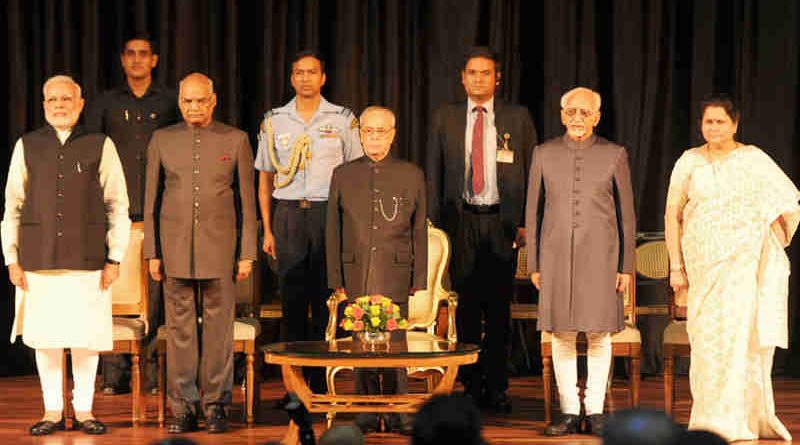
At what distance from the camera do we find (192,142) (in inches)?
231

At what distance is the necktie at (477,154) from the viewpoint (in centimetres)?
647

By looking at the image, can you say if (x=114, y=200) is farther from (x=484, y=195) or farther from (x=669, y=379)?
(x=669, y=379)

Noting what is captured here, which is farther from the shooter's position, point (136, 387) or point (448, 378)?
point (136, 387)

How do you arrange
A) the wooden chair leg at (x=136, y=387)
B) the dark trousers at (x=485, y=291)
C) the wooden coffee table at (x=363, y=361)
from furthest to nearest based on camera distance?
1. the dark trousers at (x=485, y=291)
2. the wooden chair leg at (x=136, y=387)
3. the wooden coffee table at (x=363, y=361)

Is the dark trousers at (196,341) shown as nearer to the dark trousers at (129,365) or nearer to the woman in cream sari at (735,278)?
the dark trousers at (129,365)

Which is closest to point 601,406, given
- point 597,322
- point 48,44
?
point 597,322

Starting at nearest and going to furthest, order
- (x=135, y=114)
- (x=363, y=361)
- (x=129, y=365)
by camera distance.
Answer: (x=363, y=361) < (x=135, y=114) < (x=129, y=365)

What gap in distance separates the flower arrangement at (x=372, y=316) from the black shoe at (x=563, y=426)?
2.90 feet

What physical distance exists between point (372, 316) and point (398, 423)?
62cm

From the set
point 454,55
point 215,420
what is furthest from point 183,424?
point 454,55

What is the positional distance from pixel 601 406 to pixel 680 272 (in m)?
0.68

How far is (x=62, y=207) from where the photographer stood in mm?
5773

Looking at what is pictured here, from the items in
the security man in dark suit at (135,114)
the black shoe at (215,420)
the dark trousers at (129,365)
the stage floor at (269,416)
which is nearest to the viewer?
the stage floor at (269,416)

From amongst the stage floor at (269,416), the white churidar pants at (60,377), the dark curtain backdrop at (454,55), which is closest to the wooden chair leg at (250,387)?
the stage floor at (269,416)
